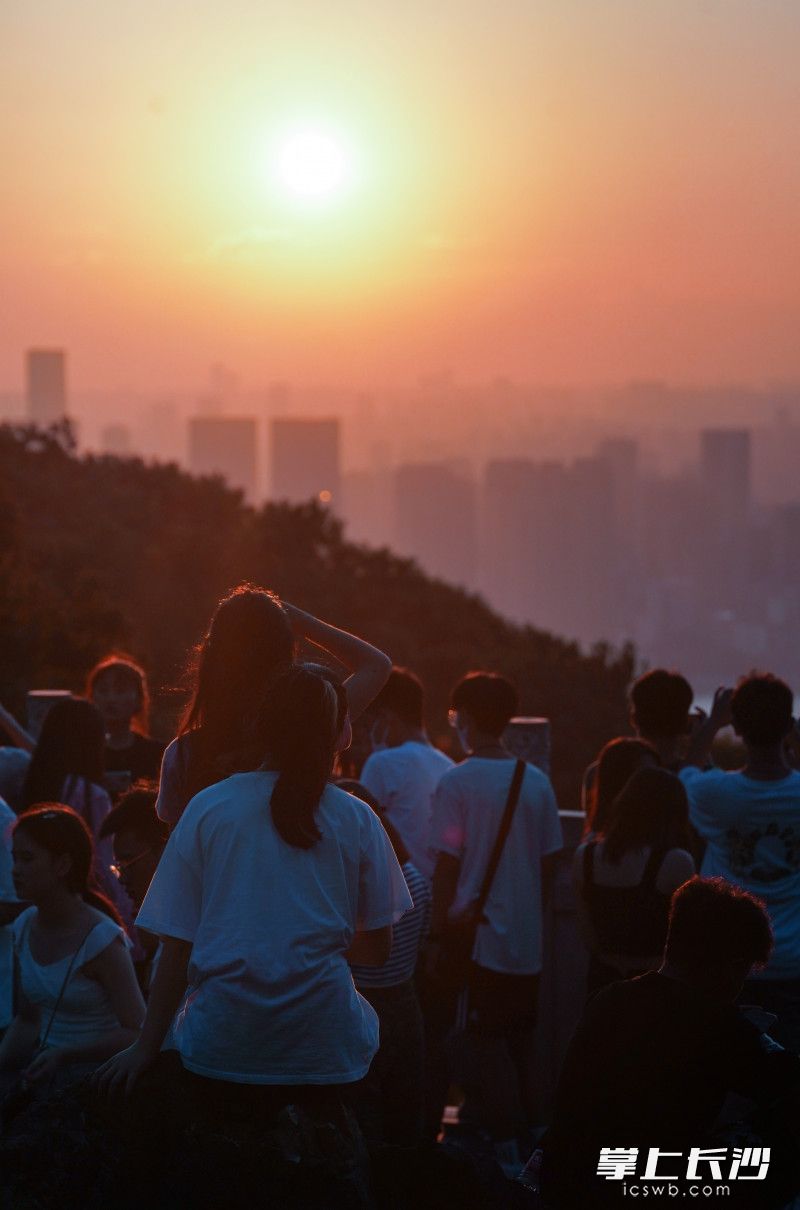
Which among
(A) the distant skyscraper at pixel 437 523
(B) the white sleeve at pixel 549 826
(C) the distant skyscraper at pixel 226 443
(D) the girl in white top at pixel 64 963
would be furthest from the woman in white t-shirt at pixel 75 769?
(C) the distant skyscraper at pixel 226 443

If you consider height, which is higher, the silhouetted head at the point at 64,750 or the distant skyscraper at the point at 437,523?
the silhouetted head at the point at 64,750

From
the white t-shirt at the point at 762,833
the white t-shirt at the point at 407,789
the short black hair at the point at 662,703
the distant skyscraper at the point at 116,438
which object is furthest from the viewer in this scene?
the distant skyscraper at the point at 116,438

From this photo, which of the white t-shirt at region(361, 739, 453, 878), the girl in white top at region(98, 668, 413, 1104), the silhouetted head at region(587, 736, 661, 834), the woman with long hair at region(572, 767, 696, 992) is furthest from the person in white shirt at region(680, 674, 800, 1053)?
the girl in white top at region(98, 668, 413, 1104)

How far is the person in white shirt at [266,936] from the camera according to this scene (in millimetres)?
3207

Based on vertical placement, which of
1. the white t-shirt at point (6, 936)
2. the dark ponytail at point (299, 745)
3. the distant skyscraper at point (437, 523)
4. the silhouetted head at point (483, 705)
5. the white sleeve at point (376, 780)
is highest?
the dark ponytail at point (299, 745)

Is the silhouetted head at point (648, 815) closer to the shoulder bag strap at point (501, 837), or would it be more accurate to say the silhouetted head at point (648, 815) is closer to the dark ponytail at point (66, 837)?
the shoulder bag strap at point (501, 837)

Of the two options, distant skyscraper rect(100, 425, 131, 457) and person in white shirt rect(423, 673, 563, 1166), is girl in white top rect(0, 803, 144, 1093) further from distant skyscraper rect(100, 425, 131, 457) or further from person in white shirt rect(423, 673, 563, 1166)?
distant skyscraper rect(100, 425, 131, 457)

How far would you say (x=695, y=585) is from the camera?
104688mm

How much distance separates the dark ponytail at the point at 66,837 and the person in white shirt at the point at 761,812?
6.69 feet

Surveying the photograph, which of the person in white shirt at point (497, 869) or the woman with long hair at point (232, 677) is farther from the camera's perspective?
the person in white shirt at point (497, 869)

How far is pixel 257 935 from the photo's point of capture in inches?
126

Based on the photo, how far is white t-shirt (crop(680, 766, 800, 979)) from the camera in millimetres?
5043

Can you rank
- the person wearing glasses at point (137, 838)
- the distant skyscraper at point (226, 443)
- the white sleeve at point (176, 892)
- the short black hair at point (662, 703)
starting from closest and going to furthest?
1. the white sleeve at point (176, 892)
2. the person wearing glasses at point (137, 838)
3. the short black hair at point (662, 703)
4. the distant skyscraper at point (226, 443)

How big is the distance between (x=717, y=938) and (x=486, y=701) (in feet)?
8.05
